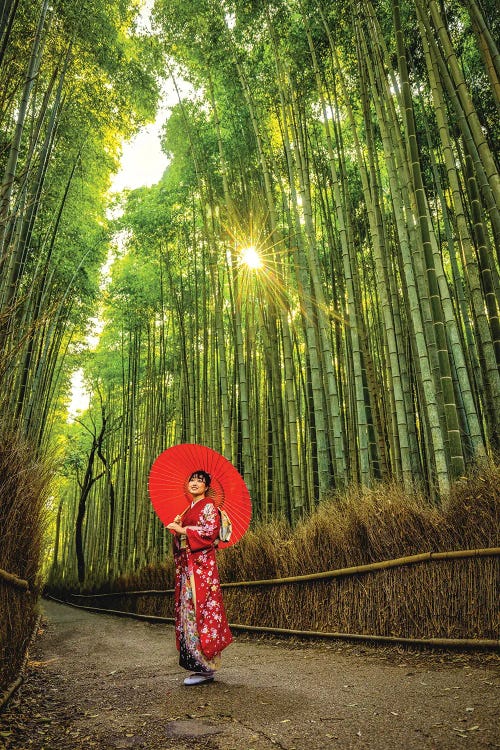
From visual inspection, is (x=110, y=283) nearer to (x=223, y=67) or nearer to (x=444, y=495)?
(x=223, y=67)

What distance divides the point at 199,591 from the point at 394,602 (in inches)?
39.0

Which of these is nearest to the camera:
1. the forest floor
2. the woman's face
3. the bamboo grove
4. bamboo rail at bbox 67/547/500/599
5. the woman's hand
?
the forest floor

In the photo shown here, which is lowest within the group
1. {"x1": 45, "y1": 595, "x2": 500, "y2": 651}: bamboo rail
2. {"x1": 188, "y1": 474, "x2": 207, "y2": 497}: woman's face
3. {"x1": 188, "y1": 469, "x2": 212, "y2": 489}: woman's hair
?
{"x1": 45, "y1": 595, "x2": 500, "y2": 651}: bamboo rail

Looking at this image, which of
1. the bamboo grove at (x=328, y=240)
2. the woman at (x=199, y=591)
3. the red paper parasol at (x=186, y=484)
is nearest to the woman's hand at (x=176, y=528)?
the woman at (x=199, y=591)

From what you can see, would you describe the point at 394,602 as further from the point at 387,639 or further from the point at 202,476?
the point at 202,476

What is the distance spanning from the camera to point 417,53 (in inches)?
174

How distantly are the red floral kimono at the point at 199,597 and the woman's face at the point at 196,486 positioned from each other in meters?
0.04

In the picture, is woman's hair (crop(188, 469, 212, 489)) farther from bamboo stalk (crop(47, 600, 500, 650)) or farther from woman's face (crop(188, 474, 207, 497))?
bamboo stalk (crop(47, 600, 500, 650))

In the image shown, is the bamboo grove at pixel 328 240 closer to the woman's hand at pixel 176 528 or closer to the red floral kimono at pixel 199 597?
the woman's hand at pixel 176 528

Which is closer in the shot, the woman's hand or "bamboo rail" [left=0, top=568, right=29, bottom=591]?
"bamboo rail" [left=0, top=568, right=29, bottom=591]

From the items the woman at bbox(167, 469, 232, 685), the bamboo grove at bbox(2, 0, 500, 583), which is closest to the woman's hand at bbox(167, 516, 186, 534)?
the woman at bbox(167, 469, 232, 685)

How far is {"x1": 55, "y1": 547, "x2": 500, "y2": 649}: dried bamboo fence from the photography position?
7.06ft

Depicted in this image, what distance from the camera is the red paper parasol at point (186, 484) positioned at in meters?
2.57

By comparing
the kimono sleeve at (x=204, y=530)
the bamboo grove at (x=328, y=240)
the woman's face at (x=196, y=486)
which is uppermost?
the bamboo grove at (x=328, y=240)
